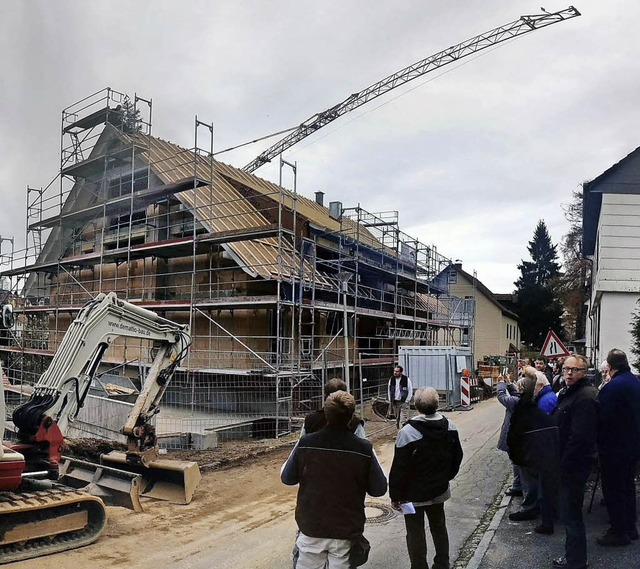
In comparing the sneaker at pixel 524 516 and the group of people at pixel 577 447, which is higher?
the group of people at pixel 577 447

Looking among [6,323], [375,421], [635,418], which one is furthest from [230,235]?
[635,418]

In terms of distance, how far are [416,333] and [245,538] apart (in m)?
20.8

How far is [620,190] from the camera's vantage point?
12609 mm

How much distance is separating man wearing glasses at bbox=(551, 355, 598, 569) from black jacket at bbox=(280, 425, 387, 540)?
6.98 ft

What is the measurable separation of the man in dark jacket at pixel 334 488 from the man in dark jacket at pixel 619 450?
3.07 m

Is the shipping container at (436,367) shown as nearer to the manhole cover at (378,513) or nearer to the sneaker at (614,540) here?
the manhole cover at (378,513)

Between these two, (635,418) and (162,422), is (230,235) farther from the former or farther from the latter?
(635,418)

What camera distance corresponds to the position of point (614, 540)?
568 cm

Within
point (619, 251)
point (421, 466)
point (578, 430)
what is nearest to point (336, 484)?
point (421, 466)

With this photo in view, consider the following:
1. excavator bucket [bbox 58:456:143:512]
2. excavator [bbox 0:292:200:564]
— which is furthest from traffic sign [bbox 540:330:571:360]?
excavator bucket [bbox 58:456:143:512]

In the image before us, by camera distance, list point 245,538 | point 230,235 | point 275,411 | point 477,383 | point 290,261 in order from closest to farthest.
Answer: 1. point 245,538
2. point 275,411
3. point 230,235
4. point 290,261
5. point 477,383

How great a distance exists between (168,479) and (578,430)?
5904mm

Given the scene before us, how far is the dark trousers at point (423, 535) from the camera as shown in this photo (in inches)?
182

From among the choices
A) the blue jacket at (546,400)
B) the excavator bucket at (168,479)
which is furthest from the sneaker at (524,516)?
the excavator bucket at (168,479)
